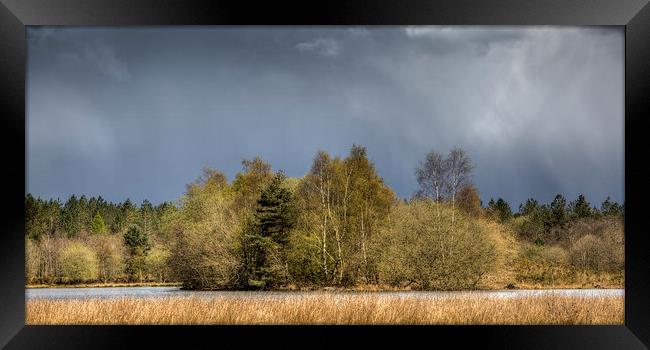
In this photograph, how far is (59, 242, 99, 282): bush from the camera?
23.4 m

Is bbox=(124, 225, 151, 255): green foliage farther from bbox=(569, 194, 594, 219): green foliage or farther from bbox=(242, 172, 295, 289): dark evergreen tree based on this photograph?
bbox=(569, 194, 594, 219): green foliage

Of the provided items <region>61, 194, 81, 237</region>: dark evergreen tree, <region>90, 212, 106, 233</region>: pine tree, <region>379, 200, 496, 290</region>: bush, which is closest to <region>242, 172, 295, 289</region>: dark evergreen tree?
<region>379, 200, 496, 290</region>: bush

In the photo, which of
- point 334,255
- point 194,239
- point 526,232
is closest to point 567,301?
point 334,255

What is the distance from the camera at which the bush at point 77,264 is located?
2344cm

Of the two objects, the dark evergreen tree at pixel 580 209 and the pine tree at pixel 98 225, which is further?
the pine tree at pixel 98 225

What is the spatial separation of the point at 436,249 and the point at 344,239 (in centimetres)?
364

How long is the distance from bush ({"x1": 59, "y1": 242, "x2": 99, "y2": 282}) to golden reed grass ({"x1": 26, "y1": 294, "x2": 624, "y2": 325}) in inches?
493

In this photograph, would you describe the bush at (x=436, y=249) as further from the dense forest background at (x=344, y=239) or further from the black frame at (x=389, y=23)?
the black frame at (x=389, y=23)

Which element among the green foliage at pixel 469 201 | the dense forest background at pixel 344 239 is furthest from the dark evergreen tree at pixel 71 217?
the green foliage at pixel 469 201

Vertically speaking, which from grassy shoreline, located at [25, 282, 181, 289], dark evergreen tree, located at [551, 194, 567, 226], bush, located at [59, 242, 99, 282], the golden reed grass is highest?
dark evergreen tree, located at [551, 194, 567, 226]

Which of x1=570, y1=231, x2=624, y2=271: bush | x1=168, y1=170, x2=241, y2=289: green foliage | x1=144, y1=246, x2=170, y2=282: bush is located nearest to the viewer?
x1=168, y1=170, x2=241, y2=289: green foliage

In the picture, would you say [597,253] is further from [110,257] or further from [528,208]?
[110,257]

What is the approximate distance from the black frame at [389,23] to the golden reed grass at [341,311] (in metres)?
3.17

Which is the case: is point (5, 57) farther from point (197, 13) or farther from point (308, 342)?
point (308, 342)
